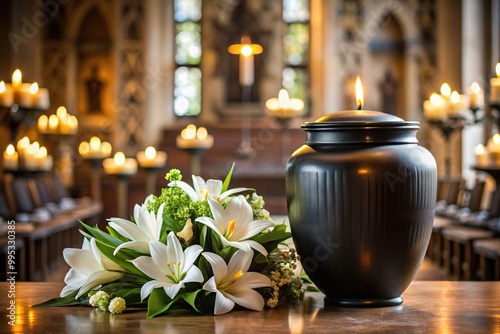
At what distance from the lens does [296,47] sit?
12.5 metres

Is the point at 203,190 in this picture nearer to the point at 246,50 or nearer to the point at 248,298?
the point at 248,298

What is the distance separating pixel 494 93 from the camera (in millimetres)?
4879

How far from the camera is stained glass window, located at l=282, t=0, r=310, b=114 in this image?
40.9 ft

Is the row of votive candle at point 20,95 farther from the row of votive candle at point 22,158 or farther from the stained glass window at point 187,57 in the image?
the stained glass window at point 187,57

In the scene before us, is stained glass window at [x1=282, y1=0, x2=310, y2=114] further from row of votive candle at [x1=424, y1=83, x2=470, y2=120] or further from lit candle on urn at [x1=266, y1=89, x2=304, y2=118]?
row of votive candle at [x1=424, y1=83, x2=470, y2=120]

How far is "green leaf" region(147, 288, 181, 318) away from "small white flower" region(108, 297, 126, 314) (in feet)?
0.20

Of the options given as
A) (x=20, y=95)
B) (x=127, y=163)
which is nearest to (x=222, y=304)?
(x=20, y=95)

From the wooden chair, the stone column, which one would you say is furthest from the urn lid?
the stone column

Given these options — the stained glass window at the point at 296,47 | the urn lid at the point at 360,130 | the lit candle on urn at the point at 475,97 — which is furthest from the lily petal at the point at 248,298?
the stained glass window at the point at 296,47

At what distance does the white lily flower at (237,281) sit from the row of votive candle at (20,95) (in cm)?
370

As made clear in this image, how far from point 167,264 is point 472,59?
335 inches

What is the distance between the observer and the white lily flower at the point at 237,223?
1722mm

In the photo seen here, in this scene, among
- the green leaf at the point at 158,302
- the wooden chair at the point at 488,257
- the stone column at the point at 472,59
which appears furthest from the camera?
the stone column at the point at 472,59

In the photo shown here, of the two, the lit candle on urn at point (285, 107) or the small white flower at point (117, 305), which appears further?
the lit candle on urn at point (285, 107)
